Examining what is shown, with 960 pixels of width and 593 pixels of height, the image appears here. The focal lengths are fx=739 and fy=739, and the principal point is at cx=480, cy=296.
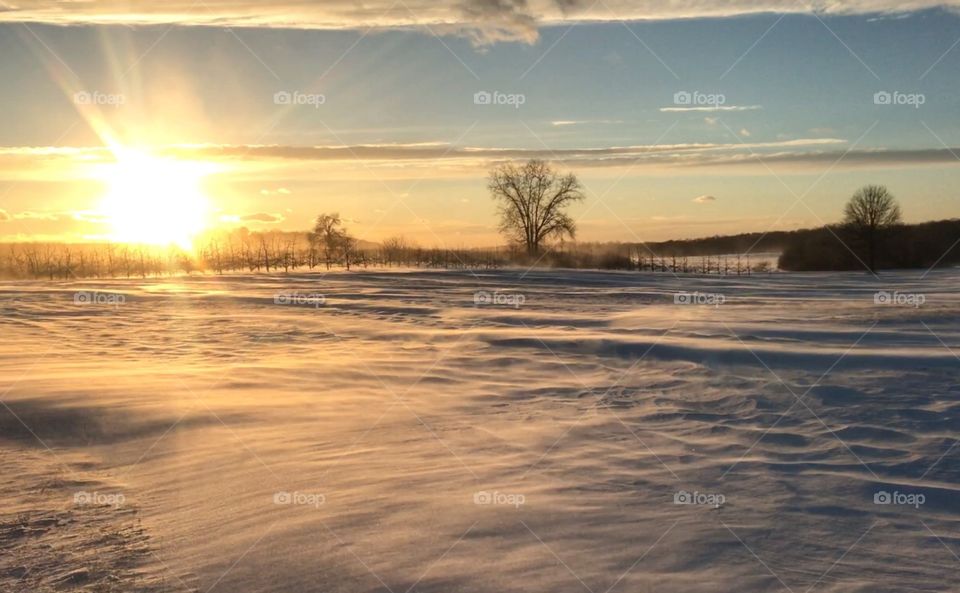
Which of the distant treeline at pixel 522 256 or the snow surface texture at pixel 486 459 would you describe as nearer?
the snow surface texture at pixel 486 459

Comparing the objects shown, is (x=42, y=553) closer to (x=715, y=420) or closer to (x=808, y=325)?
(x=715, y=420)

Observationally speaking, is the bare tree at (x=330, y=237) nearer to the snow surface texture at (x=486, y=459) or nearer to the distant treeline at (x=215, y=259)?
the distant treeline at (x=215, y=259)

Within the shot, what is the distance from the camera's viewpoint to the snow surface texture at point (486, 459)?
16.1 ft

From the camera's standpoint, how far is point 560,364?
12.6m

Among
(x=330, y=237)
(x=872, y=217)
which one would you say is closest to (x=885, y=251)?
(x=872, y=217)

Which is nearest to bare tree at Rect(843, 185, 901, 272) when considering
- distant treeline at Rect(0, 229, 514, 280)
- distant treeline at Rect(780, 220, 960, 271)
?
distant treeline at Rect(780, 220, 960, 271)

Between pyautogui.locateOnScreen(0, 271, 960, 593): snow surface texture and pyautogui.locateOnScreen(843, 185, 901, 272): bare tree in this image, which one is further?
pyautogui.locateOnScreen(843, 185, 901, 272): bare tree

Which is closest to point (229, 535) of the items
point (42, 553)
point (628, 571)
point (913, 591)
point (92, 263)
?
point (42, 553)

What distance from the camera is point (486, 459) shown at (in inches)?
288

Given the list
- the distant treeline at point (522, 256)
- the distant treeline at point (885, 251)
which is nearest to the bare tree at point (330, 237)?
the distant treeline at point (522, 256)

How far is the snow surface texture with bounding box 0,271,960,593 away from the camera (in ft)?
16.1

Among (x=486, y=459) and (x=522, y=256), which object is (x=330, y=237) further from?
(x=486, y=459)

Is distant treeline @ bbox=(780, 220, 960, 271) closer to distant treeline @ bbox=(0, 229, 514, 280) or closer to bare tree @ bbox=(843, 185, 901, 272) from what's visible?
bare tree @ bbox=(843, 185, 901, 272)

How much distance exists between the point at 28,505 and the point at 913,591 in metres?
6.54
